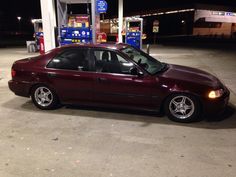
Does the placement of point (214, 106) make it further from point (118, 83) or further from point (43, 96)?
point (43, 96)

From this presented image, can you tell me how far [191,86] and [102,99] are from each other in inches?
70.9

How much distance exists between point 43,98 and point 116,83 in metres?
1.79

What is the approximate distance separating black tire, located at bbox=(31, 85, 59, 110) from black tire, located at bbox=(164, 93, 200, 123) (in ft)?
8.12

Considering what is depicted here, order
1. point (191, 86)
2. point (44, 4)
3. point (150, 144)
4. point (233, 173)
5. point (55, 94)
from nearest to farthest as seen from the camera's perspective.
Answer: point (233, 173) < point (150, 144) < point (191, 86) < point (55, 94) < point (44, 4)

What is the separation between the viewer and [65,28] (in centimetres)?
984

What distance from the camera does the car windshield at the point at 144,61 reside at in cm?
562

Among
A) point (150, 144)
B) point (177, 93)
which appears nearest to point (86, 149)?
point (150, 144)

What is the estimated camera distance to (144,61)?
20.0 ft

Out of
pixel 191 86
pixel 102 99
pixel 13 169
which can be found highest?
pixel 191 86

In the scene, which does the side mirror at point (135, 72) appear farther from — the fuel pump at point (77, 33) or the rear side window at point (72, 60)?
the fuel pump at point (77, 33)

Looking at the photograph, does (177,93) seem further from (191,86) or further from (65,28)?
(65,28)

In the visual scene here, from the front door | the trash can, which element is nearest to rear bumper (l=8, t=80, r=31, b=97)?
the front door

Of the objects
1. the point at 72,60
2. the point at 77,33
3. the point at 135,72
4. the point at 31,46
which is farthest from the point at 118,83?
the point at 31,46

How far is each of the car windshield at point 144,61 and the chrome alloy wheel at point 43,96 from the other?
193 cm
